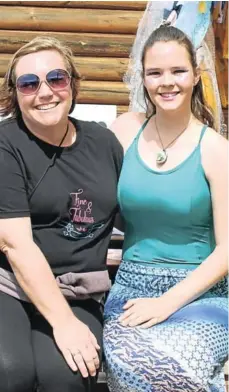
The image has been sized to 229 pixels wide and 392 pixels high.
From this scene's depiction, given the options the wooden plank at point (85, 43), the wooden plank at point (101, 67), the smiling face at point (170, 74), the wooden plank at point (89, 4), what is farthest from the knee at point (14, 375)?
the wooden plank at point (89, 4)

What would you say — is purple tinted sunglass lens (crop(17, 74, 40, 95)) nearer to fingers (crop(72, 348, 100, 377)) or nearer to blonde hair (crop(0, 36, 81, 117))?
blonde hair (crop(0, 36, 81, 117))

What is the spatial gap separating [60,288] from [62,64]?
73 centimetres

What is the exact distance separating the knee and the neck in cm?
93

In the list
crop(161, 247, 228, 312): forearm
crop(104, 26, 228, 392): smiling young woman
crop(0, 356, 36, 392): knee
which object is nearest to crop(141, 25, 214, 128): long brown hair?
crop(104, 26, 228, 392): smiling young woman

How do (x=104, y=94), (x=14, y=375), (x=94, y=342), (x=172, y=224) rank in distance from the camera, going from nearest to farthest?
(x=14, y=375) < (x=94, y=342) < (x=172, y=224) < (x=104, y=94)

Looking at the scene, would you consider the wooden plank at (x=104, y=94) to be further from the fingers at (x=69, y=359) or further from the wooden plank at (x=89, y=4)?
the fingers at (x=69, y=359)

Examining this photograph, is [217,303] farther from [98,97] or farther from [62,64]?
[98,97]

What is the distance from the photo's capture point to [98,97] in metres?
5.66

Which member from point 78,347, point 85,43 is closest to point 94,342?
point 78,347

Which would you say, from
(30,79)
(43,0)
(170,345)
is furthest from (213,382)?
(43,0)

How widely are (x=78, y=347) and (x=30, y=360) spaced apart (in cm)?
14

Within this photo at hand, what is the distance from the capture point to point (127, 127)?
250 centimetres

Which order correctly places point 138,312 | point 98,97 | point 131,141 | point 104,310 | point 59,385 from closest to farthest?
1. point 59,385
2. point 138,312
3. point 104,310
4. point 131,141
5. point 98,97

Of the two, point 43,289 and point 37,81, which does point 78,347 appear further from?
point 37,81
